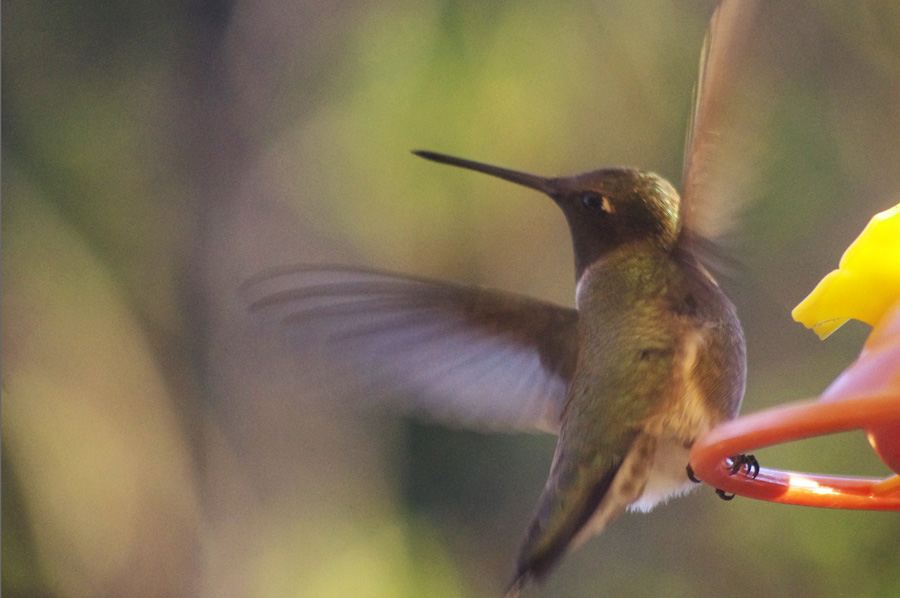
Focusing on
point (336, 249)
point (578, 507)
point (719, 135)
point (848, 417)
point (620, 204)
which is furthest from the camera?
point (336, 249)

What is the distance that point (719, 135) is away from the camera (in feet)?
4.50

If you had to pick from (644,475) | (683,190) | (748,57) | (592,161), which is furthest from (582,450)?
(592,161)

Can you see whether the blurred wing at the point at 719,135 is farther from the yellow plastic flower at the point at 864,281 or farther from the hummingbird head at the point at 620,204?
the yellow plastic flower at the point at 864,281

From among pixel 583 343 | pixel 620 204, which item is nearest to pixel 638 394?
pixel 583 343

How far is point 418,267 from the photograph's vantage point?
3463 millimetres

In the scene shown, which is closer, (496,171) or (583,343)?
(496,171)

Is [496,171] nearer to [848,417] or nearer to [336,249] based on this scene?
[848,417]

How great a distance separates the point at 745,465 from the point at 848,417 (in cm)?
55

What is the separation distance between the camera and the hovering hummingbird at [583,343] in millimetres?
1464

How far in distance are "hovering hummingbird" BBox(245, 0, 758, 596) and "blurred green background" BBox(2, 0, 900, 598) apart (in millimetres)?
1533

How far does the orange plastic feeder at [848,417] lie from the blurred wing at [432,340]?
49 cm

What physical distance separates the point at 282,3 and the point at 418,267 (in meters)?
1.16

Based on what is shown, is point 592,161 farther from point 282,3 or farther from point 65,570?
point 65,570

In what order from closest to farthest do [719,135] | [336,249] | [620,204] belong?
[719,135] < [620,204] < [336,249]
